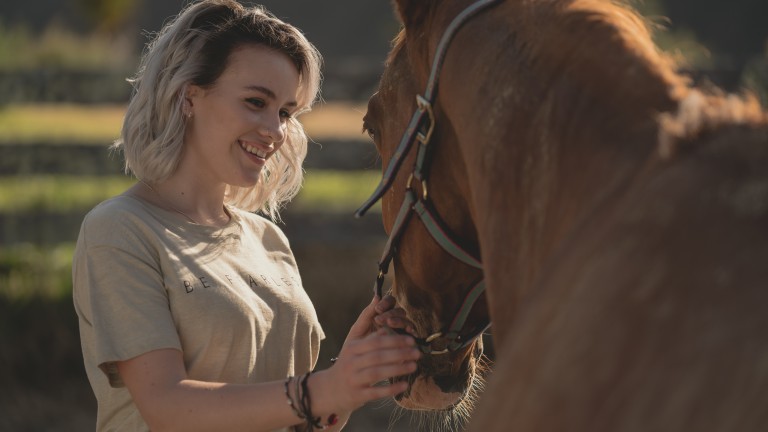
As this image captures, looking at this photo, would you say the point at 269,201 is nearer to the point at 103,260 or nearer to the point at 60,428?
A: the point at 103,260

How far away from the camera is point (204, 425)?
5.99 ft

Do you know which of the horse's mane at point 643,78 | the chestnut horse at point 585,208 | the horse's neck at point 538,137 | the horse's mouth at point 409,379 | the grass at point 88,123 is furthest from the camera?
the grass at point 88,123

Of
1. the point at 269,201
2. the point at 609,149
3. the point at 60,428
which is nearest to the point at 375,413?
the point at 60,428

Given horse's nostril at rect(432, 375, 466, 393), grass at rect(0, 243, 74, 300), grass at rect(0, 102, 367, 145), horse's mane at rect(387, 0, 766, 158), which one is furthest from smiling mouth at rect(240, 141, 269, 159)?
grass at rect(0, 102, 367, 145)

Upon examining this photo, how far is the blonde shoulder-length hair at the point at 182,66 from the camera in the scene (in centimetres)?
217

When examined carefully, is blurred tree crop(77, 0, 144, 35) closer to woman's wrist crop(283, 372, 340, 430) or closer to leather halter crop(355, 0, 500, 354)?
leather halter crop(355, 0, 500, 354)

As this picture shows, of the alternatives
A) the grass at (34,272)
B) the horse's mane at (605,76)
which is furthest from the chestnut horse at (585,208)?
the grass at (34,272)

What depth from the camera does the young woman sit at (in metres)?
1.82

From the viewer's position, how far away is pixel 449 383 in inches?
83.9

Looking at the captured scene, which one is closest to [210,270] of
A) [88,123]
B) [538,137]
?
[538,137]

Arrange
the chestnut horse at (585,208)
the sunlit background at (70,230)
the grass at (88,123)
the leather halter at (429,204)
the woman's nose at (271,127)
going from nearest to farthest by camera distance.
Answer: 1. the chestnut horse at (585,208)
2. the leather halter at (429,204)
3. the woman's nose at (271,127)
4. the sunlit background at (70,230)
5. the grass at (88,123)

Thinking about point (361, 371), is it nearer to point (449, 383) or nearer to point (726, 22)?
point (449, 383)

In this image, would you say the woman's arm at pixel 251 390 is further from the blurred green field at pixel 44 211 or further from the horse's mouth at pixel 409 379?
the blurred green field at pixel 44 211

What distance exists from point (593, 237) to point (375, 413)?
4.54 m
